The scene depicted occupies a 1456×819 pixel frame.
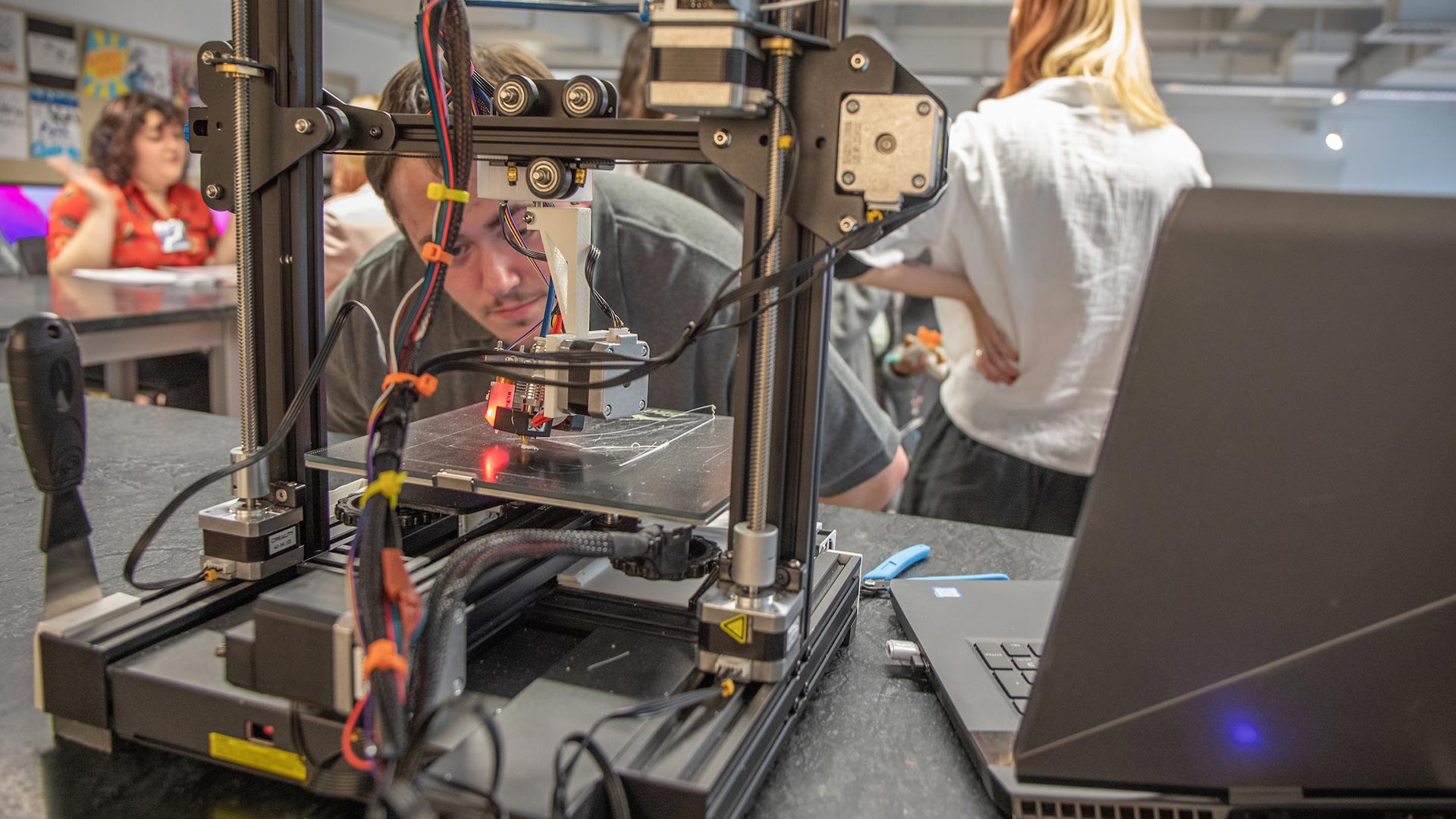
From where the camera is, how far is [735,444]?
68 centimetres

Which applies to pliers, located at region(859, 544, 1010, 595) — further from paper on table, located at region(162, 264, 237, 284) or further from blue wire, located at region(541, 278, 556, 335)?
paper on table, located at region(162, 264, 237, 284)

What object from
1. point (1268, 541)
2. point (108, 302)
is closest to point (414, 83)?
point (1268, 541)

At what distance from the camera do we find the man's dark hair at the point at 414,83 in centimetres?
120

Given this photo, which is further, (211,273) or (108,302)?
(211,273)

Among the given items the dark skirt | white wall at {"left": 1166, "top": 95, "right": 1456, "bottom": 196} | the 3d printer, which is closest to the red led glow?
the 3d printer

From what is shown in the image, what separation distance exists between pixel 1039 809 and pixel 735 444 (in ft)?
0.94

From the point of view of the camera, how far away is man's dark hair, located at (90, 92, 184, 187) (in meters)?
3.90

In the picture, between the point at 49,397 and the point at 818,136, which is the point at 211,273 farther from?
the point at 818,136

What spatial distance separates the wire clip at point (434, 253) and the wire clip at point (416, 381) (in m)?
0.07

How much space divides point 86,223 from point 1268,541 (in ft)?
Result: 13.9

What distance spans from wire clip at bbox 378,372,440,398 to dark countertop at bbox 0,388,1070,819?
249mm

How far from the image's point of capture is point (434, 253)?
639 millimetres

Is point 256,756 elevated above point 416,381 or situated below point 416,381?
below

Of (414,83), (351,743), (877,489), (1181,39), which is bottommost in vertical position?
(877,489)
